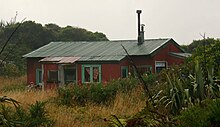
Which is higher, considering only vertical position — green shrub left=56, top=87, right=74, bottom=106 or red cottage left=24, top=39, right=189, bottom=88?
red cottage left=24, top=39, right=189, bottom=88

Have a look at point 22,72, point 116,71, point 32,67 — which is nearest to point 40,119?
point 116,71

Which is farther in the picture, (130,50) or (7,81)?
(7,81)

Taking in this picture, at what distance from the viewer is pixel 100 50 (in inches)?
1017

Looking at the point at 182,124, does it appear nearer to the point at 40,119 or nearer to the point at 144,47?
the point at 40,119

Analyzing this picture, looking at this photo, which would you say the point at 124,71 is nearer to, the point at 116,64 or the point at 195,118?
the point at 116,64

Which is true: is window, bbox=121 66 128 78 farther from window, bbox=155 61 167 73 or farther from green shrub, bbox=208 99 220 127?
green shrub, bbox=208 99 220 127

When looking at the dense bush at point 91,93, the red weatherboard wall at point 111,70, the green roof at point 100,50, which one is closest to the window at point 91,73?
the red weatherboard wall at point 111,70

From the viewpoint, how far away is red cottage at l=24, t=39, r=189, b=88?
23.6 meters

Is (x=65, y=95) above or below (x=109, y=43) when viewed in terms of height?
below

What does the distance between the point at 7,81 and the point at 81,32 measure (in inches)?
749

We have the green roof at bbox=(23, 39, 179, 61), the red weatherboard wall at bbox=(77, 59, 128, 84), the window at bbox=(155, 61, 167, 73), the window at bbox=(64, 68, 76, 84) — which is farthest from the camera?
the window at bbox=(64, 68, 76, 84)

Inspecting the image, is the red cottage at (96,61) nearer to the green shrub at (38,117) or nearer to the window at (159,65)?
the window at (159,65)

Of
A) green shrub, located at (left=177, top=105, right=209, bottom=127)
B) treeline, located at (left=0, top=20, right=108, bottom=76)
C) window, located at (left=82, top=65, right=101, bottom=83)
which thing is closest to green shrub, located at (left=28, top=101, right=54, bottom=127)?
green shrub, located at (left=177, top=105, right=209, bottom=127)

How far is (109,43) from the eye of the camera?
27453 mm
